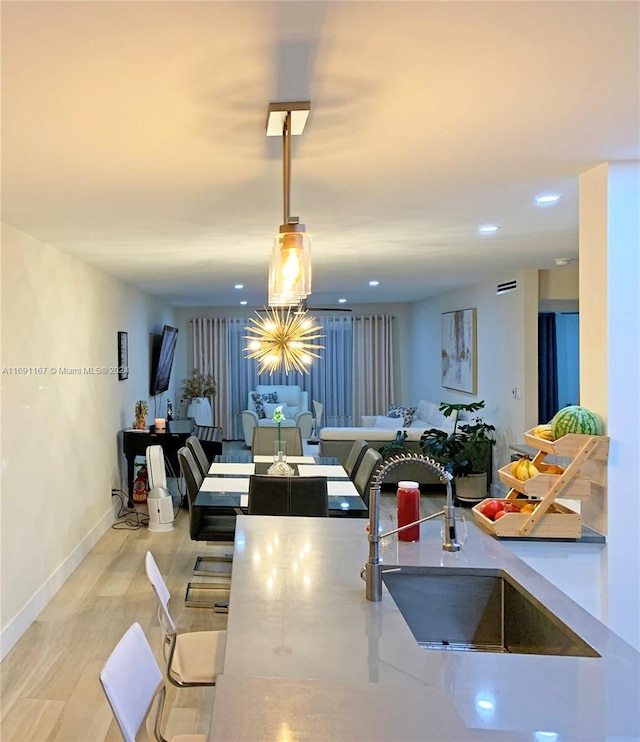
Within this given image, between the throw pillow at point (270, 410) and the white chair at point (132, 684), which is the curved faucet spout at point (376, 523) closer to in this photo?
the white chair at point (132, 684)

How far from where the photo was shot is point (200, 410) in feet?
30.3

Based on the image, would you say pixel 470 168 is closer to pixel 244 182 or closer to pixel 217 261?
pixel 244 182

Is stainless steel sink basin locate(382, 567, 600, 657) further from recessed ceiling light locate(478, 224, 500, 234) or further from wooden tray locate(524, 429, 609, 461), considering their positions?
recessed ceiling light locate(478, 224, 500, 234)

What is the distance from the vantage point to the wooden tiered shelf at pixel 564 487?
90.5 inches

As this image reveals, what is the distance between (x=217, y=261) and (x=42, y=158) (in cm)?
260

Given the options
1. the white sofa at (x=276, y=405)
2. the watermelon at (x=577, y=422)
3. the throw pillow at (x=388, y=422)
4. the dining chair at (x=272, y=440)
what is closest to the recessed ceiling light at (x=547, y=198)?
the watermelon at (x=577, y=422)

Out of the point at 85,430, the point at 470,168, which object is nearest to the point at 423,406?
the point at 85,430

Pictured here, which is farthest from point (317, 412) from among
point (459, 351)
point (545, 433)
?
point (545, 433)

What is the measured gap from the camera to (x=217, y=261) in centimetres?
475

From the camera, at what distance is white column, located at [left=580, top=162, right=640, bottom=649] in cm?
231

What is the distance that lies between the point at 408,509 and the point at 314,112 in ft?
4.71

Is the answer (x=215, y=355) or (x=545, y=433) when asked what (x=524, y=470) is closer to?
(x=545, y=433)

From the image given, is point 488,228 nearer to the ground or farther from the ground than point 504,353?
farther from the ground

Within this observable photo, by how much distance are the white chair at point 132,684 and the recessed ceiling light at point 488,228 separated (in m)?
2.87
